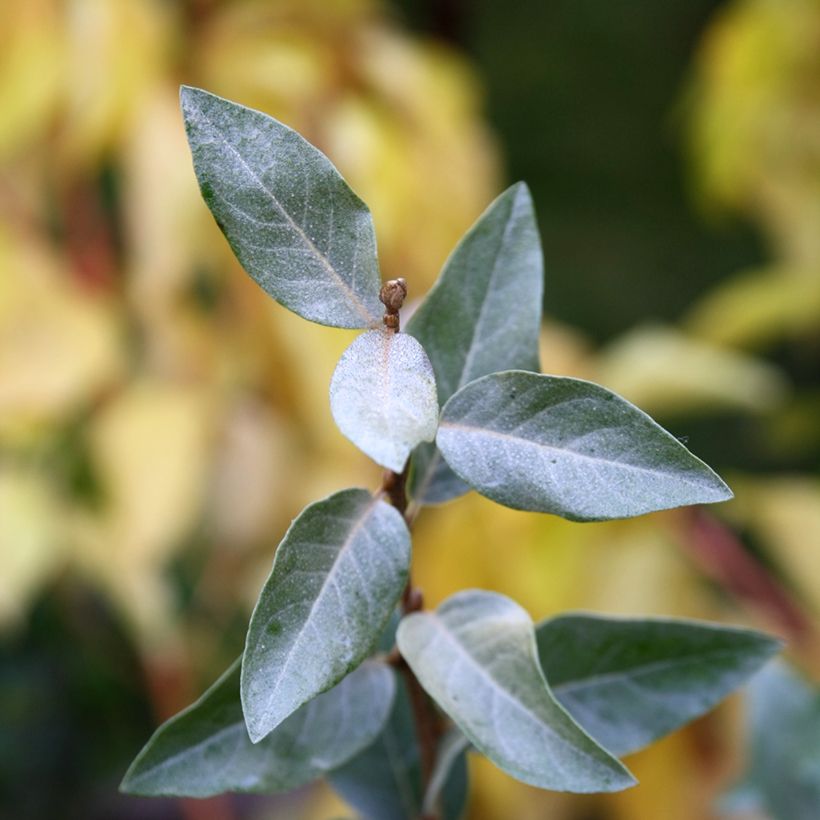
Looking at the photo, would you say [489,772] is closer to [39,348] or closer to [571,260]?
[39,348]

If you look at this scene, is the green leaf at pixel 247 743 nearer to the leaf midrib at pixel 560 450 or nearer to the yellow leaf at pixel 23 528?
the leaf midrib at pixel 560 450

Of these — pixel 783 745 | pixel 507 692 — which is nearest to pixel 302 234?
pixel 507 692

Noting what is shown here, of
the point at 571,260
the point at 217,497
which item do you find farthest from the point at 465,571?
the point at 571,260

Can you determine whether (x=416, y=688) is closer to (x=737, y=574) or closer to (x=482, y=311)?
(x=482, y=311)

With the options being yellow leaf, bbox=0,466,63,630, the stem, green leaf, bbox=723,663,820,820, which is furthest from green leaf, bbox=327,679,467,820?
yellow leaf, bbox=0,466,63,630

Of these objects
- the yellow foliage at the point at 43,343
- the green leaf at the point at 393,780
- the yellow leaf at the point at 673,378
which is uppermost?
the green leaf at the point at 393,780

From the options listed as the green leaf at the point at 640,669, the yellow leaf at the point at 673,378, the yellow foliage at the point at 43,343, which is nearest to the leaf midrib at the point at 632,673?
the green leaf at the point at 640,669
